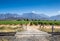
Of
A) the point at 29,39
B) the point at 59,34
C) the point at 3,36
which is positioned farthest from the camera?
the point at 29,39

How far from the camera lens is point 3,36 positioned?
10.7 m

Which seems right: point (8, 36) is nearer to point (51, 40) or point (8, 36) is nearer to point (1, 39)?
point (1, 39)

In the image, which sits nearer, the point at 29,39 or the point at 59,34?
the point at 59,34

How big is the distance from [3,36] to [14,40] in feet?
2.91

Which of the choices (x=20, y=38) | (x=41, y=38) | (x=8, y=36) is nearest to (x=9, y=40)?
(x=8, y=36)

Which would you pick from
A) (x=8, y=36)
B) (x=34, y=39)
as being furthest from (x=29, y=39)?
(x=8, y=36)

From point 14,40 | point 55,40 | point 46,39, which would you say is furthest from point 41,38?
point 14,40

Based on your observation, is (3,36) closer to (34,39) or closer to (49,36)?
(34,39)

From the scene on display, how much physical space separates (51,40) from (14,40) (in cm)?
270

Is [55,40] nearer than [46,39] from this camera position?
Yes

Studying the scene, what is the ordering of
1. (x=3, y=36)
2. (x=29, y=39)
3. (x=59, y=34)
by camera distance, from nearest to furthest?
1. (x=3, y=36)
2. (x=59, y=34)
3. (x=29, y=39)

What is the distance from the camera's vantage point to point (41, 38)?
477 inches

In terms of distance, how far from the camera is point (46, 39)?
476 inches

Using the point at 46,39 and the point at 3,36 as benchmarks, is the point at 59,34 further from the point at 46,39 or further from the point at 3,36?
the point at 3,36
